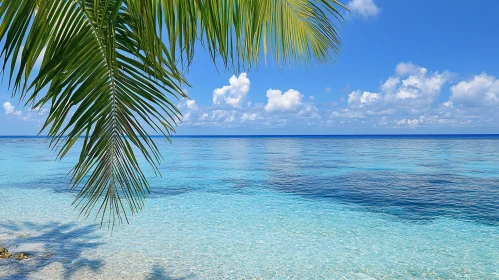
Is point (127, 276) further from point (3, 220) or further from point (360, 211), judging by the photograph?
point (360, 211)

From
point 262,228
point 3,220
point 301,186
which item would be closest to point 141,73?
point 262,228

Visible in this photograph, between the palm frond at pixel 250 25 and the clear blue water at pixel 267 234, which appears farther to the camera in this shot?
the clear blue water at pixel 267 234

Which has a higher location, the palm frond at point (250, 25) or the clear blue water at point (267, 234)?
the palm frond at point (250, 25)

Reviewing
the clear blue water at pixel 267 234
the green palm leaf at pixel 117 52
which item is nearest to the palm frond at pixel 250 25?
the green palm leaf at pixel 117 52

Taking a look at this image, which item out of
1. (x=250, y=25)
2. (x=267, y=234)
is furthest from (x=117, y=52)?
(x=267, y=234)

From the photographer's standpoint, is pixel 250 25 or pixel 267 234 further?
pixel 267 234

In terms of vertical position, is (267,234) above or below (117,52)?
below

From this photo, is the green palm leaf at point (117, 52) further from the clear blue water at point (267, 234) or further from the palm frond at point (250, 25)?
the clear blue water at point (267, 234)

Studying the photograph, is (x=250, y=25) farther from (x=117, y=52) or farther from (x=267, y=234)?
(x=267, y=234)

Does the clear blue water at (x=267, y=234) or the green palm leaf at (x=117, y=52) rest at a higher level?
the green palm leaf at (x=117, y=52)

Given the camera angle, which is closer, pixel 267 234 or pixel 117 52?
pixel 117 52

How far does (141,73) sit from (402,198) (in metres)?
12.2

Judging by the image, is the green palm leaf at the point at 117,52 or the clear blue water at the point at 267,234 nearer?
the green palm leaf at the point at 117,52

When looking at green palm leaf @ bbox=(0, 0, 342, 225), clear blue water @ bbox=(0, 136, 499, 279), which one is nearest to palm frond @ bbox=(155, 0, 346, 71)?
green palm leaf @ bbox=(0, 0, 342, 225)
